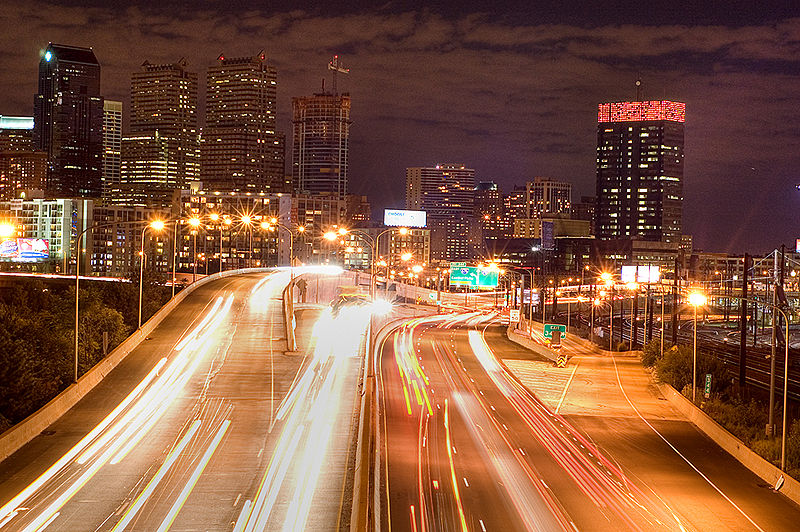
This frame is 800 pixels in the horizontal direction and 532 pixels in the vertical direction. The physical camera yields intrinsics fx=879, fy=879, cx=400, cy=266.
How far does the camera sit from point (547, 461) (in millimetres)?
34688

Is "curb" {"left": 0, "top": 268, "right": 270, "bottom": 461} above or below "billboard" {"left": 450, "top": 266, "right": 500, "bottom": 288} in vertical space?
below

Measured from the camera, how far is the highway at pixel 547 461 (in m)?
27.7

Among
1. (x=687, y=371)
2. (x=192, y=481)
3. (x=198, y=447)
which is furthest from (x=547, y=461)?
(x=687, y=371)

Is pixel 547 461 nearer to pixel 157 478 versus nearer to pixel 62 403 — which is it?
pixel 157 478

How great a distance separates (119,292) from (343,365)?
37.3 metres

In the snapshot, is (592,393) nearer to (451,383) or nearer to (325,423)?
(451,383)

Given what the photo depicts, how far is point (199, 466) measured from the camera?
3031cm

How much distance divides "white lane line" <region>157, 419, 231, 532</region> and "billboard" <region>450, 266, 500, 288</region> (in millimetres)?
61748

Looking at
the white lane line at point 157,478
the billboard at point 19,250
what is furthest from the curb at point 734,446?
the billboard at point 19,250

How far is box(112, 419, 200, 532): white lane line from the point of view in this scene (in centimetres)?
2448

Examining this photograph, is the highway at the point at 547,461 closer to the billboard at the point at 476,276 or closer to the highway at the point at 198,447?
the highway at the point at 198,447

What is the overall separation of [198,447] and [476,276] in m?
67.0

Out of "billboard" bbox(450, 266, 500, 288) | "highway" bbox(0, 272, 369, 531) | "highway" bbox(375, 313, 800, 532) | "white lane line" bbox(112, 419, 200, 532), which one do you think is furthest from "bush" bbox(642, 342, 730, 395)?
"billboard" bbox(450, 266, 500, 288)

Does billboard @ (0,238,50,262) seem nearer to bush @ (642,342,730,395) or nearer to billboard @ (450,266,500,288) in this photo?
billboard @ (450,266,500,288)
